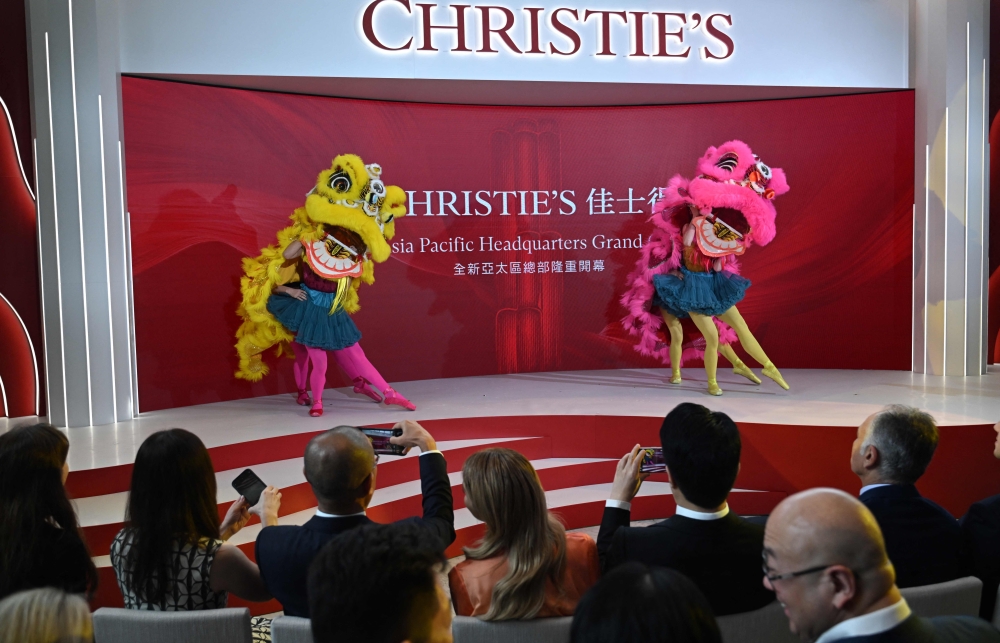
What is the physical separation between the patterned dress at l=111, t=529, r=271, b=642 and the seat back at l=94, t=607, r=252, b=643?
0.80 feet

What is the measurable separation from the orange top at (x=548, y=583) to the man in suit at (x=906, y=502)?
2.67 feet

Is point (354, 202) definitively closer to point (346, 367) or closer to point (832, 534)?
point (346, 367)

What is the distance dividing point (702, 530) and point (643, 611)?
40.9 inches

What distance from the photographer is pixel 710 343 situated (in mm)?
6473

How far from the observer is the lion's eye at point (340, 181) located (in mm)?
5879

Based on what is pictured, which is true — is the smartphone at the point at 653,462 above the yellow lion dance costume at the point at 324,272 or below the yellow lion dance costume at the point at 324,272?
below

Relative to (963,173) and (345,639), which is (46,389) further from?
(963,173)

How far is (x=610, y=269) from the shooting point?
7.88 m

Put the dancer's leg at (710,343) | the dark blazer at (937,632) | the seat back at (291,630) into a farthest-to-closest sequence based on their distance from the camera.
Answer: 1. the dancer's leg at (710,343)
2. the seat back at (291,630)
3. the dark blazer at (937,632)

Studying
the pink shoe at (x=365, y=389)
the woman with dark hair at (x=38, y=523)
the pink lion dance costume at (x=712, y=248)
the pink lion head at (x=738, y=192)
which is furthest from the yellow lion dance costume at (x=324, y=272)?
the woman with dark hair at (x=38, y=523)

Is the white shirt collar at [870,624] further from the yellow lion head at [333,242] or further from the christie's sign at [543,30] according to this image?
the christie's sign at [543,30]

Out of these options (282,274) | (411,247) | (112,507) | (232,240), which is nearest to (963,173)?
(411,247)

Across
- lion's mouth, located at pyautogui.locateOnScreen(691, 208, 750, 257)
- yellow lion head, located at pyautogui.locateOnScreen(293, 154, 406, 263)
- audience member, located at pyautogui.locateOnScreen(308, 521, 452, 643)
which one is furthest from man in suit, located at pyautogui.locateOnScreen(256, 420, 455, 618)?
lion's mouth, located at pyautogui.locateOnScreen(691, 208, 750, 257)

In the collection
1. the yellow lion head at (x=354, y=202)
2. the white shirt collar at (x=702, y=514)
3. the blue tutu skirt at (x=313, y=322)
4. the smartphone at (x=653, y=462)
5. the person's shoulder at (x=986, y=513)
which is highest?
the yellow lion head at (x=354, y=202)
